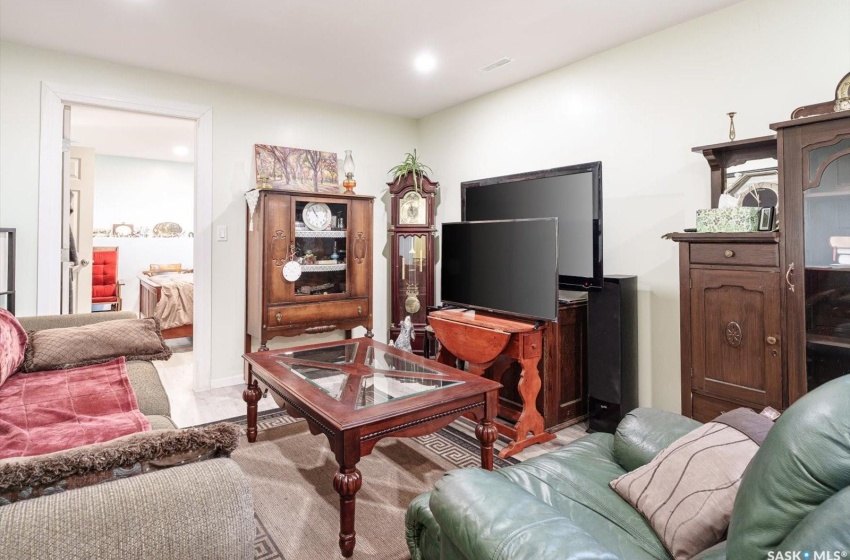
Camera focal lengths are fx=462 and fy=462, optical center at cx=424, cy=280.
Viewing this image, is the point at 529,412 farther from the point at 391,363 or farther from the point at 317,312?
the point at 317,312

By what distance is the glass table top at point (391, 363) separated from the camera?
2344 millimetres

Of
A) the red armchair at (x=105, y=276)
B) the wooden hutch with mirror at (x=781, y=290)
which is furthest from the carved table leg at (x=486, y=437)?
the red armchair at (x=105, y=276)

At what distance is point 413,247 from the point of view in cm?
421

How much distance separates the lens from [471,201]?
366cm

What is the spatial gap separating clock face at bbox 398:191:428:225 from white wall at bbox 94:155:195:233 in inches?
201

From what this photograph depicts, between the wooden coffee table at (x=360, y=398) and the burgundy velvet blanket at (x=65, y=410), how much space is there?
0.58 meters

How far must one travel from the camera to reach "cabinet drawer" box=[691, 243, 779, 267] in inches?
79.0

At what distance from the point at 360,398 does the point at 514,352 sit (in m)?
1.11

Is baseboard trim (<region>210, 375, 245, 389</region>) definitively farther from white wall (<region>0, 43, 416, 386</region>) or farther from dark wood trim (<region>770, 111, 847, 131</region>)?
dark wood trim (<region>770, 111, 847, 131</region>)

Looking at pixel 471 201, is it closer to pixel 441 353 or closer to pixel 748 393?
pixel 441 353

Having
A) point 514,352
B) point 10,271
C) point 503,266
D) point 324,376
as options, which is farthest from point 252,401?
point 10,271

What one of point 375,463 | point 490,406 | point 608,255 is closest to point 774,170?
point 608,255

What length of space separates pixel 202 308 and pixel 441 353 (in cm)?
198

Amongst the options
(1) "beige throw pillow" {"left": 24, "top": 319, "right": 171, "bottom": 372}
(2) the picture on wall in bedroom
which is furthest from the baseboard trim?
(2) the picture on wall in bedroom
